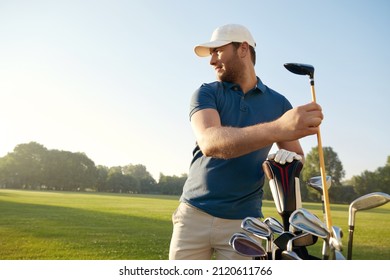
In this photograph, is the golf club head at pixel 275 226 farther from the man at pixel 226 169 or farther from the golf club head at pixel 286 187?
the man at pixel 226 169

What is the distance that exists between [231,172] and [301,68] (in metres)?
0.54

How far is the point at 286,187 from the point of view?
1.45 meters

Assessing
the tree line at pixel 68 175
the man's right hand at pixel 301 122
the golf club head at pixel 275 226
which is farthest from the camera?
the tree line at pixel 68 175

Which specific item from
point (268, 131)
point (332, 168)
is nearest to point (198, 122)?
point (268, 131)

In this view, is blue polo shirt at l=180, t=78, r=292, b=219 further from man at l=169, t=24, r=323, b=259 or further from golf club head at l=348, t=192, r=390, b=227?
golf club head at l=348, t=192, r=390, b=227

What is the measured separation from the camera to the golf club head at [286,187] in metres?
1.44

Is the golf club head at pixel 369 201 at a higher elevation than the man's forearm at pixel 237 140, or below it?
below

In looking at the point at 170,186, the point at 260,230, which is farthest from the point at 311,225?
the point at 170,186

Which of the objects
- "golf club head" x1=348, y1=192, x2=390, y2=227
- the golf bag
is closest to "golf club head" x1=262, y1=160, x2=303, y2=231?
the golf bag

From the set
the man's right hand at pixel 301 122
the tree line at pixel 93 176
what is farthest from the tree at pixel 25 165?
the man's right hand at pixel 301 122

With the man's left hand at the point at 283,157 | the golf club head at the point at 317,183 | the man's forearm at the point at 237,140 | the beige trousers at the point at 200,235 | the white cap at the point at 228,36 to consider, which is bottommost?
the beige trousers at the point at 200,235

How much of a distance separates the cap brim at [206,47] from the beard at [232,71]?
8cm

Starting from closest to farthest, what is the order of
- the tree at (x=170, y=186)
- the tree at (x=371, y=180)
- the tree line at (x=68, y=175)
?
the tree at (x=371, y=180)
the tree line at (x=68, y=175)
the tree at (x=170, y=186)

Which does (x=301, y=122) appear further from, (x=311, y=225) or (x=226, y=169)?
(x=226, y=169)
